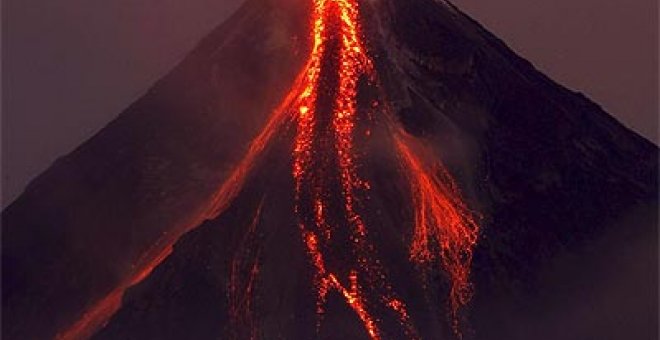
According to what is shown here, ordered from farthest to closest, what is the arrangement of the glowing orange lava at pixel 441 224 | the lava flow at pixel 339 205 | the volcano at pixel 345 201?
the glowing orange lava at pixel 441 224
the volcano at pixel 345 201
the lava flow at pixel 339 205

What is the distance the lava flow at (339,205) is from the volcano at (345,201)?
0.08 m

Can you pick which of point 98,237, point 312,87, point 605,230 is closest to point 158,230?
point 98,237

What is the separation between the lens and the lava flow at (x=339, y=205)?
62156mm

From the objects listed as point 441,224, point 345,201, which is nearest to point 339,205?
point 345,201

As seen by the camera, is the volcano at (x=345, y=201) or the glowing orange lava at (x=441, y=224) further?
the glowing orange lava at (x=441, y=224)

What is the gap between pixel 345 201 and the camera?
65688 millimetres

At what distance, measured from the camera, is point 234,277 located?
62.9m

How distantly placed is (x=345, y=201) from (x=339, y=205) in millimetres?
322

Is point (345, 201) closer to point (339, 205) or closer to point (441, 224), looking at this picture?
point (339, 205)

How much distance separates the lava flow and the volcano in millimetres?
82

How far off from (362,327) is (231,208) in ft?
26.9

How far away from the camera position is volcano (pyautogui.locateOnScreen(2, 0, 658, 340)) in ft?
206

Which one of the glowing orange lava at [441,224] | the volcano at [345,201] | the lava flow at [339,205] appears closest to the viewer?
the lava flow at [339,205]

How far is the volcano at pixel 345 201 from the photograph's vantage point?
206 ft
